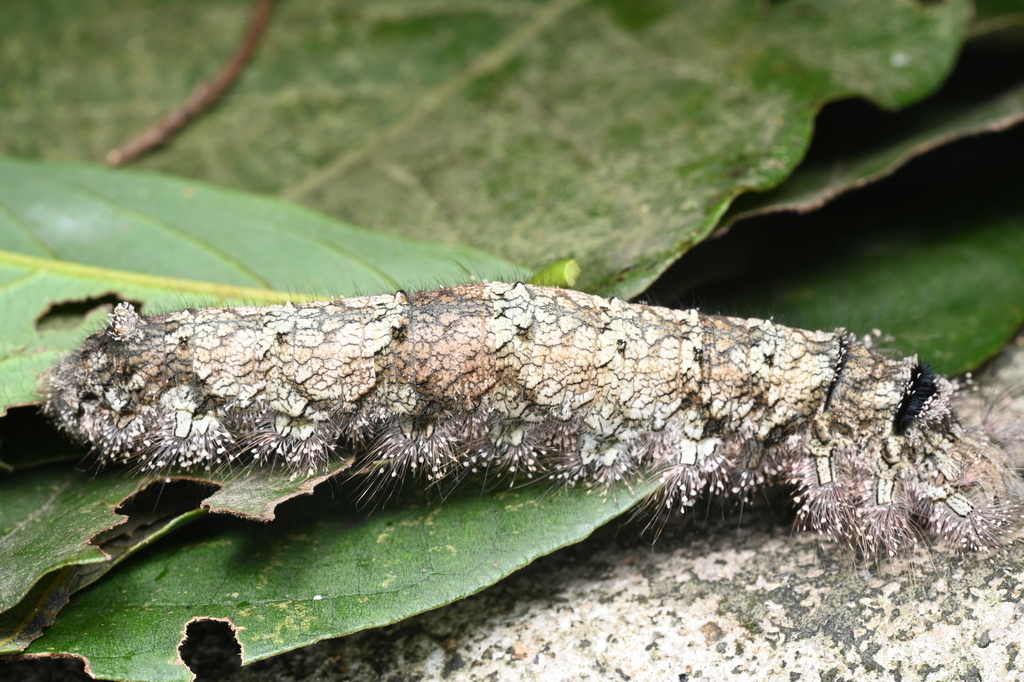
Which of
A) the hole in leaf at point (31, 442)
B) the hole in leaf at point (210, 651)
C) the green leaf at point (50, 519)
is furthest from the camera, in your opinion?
the hole in leaf at point (31, 442)

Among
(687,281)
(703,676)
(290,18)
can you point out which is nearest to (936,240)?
(687,281)

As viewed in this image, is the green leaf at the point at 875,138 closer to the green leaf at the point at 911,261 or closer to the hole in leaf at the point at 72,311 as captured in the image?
the green leaf at the point at 911,261

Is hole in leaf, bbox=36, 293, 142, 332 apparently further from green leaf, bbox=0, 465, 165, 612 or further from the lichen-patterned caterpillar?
green leaf, bbox=0, 465, 165, 612

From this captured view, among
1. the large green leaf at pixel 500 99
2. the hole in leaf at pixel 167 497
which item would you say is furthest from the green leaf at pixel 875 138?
the hole in leaf at pixel 167 497

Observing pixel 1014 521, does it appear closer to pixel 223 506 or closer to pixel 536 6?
pixel 223 506

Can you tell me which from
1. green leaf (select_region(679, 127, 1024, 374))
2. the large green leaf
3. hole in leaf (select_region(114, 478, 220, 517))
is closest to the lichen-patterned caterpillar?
hole in leaf (select_region(114, 478, 220, 517))

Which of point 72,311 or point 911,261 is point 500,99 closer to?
point 911,261

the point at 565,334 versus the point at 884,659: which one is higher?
the point at 565,334

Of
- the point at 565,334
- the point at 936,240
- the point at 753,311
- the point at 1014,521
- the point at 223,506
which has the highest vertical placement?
the point at 936,240
